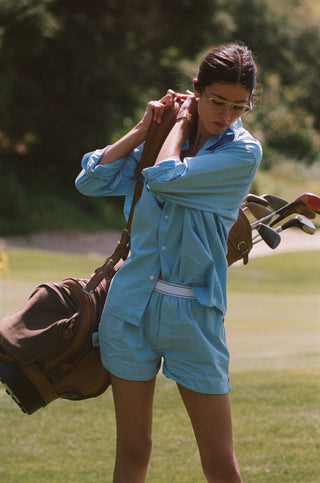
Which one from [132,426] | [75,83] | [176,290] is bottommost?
[75,83]

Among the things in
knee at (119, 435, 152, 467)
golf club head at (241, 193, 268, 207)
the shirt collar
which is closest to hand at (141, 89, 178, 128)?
the shirt collar

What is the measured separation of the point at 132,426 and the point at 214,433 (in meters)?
0.29

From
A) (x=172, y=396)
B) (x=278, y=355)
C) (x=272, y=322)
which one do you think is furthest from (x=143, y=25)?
(x=172, y=396)

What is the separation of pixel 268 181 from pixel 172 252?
85.3 ft

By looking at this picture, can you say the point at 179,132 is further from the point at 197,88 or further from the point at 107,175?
the point at 107,175

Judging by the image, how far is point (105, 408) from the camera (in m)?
4.97

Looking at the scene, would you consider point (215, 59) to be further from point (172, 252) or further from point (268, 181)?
point (268, 181)

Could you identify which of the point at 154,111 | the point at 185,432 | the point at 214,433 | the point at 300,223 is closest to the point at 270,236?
the point at 300,223

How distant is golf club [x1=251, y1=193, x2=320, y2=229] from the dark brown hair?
526mm

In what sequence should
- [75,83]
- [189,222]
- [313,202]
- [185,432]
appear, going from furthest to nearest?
[75,83] → [185,432] → [313,202] → [189,222]

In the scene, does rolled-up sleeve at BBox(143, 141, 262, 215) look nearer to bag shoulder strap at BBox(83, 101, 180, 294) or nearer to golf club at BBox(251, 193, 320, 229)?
bag shoulder strap at BBox(83, 101, 180, 294)

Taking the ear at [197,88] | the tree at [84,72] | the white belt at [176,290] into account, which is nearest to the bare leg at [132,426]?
the white belt at [176,290]

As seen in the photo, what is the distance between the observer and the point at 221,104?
7.95 feet

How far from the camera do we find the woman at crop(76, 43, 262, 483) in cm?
240
